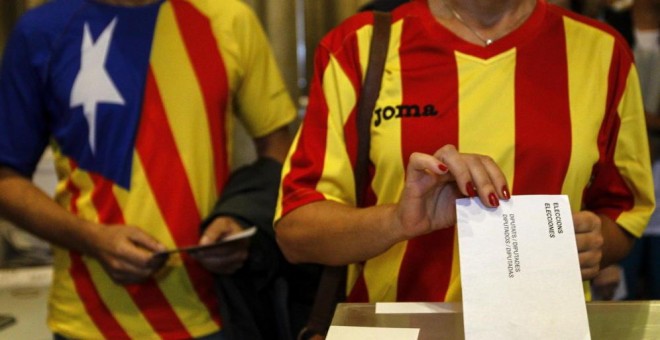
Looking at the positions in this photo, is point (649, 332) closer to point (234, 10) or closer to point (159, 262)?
point (159, 262)

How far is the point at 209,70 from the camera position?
1611 millimetres

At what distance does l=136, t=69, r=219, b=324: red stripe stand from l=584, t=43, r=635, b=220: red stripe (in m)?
0.70

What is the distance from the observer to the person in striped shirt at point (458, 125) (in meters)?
1.16

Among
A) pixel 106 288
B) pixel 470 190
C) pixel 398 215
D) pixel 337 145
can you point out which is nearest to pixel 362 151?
pixel 337 145

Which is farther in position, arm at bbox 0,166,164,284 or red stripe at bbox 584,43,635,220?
arm at bbox 0,166,164,284

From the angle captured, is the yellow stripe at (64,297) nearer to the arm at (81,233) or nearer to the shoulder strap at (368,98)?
the arm at (81,233)

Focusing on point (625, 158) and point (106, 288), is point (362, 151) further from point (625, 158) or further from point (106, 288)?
point (106, 288)

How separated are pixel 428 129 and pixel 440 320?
303 millimetres

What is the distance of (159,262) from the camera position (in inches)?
60.3

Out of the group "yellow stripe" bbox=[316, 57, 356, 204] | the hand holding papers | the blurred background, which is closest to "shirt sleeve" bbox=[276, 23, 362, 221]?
"yellow stripe" bbox=[316, 57, 356, 204]

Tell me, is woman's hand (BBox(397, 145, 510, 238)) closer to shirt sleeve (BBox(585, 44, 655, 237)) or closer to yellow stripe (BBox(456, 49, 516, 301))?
yellow stripe (BBox(456, 49, 516, 301))

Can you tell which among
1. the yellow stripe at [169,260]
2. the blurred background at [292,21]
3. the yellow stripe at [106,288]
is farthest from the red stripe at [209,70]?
the blurred background at [292,21]

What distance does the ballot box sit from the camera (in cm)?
92

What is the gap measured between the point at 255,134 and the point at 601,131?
0.75 m
